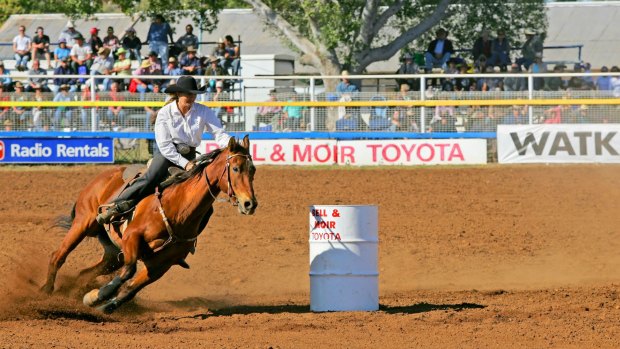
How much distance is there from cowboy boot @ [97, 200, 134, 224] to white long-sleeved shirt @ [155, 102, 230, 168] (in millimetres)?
572

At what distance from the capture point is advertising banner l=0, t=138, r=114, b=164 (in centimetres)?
2270

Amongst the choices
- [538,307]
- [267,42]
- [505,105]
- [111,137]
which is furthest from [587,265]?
[267,42]

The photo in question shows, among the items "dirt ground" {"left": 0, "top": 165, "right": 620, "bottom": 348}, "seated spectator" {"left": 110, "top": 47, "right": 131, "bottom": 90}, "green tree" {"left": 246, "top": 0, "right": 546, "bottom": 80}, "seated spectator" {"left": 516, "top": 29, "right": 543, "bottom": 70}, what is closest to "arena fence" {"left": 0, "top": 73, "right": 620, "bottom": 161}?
"dirt ground" {"left": 0, "top": 165, "right": 620, "bottom": 348}

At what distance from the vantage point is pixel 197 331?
853 cm

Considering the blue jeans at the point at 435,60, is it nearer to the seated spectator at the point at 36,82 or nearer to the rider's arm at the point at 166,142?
the seated spectator at the point at 36,82

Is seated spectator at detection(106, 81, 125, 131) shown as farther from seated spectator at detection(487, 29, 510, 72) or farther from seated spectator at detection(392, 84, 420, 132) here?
seated spectator at detection(487, 29, 510, 72)

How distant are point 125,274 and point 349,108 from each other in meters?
13.6

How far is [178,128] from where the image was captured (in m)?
9.59

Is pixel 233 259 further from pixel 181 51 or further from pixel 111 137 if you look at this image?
pixel 181 51

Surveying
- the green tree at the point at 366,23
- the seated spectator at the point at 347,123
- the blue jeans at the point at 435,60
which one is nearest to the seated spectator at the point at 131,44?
the green tree at the point at 366,23

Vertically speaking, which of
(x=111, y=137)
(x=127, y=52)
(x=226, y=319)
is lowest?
(x=226, y=319)

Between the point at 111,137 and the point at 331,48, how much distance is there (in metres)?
6.47

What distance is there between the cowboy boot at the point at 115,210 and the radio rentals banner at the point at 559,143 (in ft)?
44.4

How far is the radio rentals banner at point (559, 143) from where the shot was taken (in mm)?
21281
